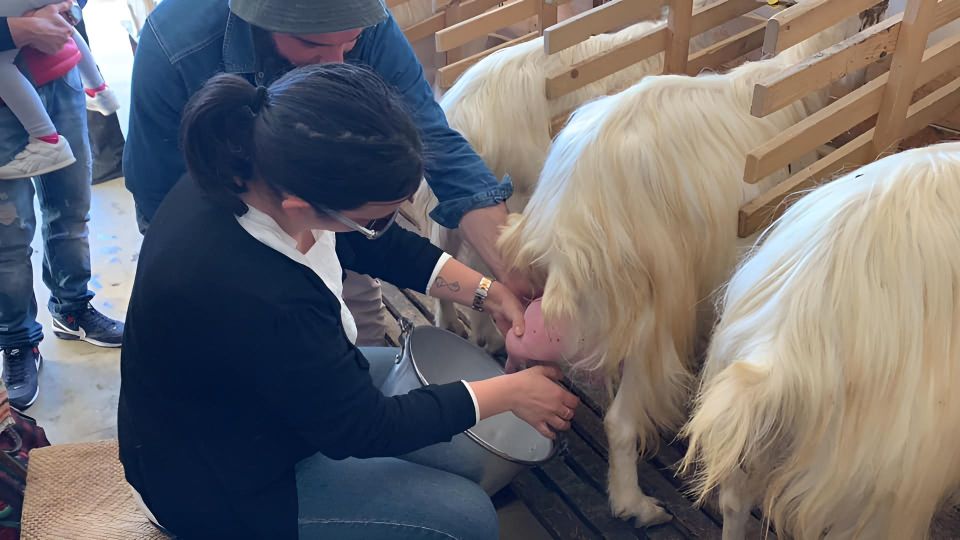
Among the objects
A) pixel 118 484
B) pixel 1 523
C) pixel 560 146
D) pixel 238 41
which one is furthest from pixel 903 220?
pixel 1 523

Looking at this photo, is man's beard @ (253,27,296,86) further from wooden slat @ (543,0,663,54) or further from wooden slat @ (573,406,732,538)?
wooden slat @ (573,406,732,538)

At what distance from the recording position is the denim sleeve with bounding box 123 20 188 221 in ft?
4.81

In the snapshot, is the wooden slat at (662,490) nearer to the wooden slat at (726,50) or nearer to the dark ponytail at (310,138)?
the wooden slat at (726,50)

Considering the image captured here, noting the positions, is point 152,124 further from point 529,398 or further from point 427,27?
point 427,27

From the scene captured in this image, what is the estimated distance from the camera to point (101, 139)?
10.5 ft

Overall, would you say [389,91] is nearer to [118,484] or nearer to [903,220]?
[903,220]

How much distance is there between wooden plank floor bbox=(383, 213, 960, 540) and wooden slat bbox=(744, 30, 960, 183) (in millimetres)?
679

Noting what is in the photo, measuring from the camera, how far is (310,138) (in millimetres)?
932

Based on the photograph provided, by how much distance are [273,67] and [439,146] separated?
35cm

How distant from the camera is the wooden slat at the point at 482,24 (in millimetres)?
1954

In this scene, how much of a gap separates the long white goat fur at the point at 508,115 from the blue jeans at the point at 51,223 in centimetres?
96

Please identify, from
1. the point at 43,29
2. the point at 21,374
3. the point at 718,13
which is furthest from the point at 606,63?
the point at 21,374

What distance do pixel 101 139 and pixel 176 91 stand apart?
A: 6.47ft

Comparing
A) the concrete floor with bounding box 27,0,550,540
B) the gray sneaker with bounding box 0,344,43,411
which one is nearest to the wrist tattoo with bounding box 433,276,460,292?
the concrete floor with bounding box 27,0,550,540
